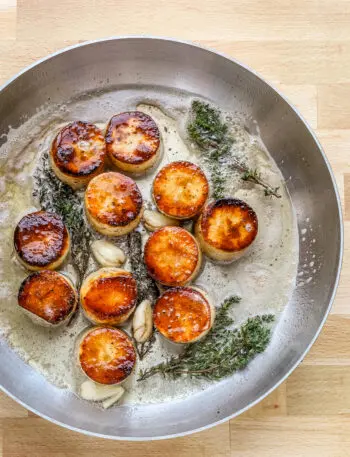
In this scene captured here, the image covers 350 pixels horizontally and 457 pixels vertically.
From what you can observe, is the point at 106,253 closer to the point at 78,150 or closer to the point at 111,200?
the point at 111,200

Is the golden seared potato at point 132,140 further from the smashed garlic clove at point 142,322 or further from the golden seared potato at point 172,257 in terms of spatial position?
the smashed garlic clove at point 142,322

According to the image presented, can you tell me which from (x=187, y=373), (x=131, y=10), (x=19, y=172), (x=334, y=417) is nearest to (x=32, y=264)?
(x=19, y=172)

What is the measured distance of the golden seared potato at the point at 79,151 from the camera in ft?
5.17

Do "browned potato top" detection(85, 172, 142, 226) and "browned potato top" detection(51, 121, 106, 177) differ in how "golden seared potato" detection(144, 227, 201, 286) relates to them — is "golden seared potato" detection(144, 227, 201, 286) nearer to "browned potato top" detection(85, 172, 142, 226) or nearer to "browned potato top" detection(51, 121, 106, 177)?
"browned potato top" detection(85, 172, 142, 226)

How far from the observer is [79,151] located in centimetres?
158

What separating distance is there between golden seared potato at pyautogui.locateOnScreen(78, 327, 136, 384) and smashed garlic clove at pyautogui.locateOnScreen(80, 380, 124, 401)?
65 millimetres

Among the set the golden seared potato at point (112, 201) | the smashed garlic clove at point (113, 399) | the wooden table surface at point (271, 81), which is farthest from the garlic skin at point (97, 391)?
the golden seared potato at point (112, 201)

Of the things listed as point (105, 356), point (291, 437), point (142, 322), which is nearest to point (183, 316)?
point (142, 322)

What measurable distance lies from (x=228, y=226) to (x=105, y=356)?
17.8 inches

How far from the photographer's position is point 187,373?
5.42 ft

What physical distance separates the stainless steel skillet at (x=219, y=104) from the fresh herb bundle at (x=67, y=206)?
0.18 m

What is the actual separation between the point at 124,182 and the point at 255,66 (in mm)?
500

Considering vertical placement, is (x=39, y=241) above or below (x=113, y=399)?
above

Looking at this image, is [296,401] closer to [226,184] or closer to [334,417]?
[334,417]
